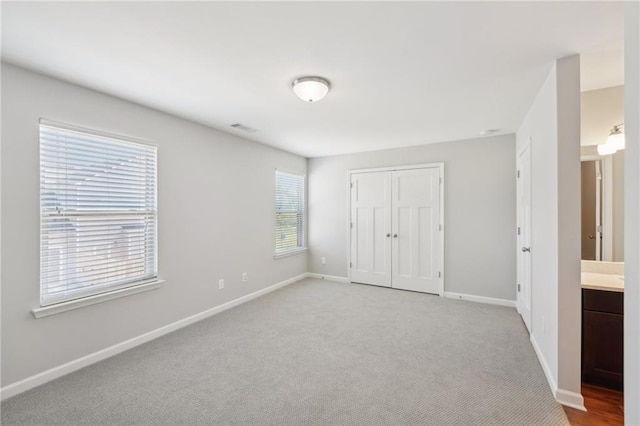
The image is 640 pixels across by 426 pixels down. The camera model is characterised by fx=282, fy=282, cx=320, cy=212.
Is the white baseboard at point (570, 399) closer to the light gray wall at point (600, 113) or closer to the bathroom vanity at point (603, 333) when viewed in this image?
the bathroom vanity at point (603, 333)

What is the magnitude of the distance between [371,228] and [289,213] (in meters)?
1.53

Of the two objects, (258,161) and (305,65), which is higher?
(305,65)

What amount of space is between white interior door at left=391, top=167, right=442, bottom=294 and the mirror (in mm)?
1924

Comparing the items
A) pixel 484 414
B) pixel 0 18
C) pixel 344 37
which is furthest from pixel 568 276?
pixel 0 18

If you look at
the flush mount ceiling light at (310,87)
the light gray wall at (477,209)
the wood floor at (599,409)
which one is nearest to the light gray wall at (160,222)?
the flush mount ceiling light at (310,87)

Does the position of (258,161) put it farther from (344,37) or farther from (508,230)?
(508,230)

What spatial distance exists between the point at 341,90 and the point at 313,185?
3159mm

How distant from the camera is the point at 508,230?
4.00 metres

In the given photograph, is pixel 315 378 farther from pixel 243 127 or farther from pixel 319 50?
pixel 243 127

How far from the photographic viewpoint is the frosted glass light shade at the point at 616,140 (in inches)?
94.3

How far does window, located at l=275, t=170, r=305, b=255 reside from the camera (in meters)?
4.99

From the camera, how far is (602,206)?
2.60 meters

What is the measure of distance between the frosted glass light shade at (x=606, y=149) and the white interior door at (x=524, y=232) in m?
0.53

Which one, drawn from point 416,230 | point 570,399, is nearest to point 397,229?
point 416,230
